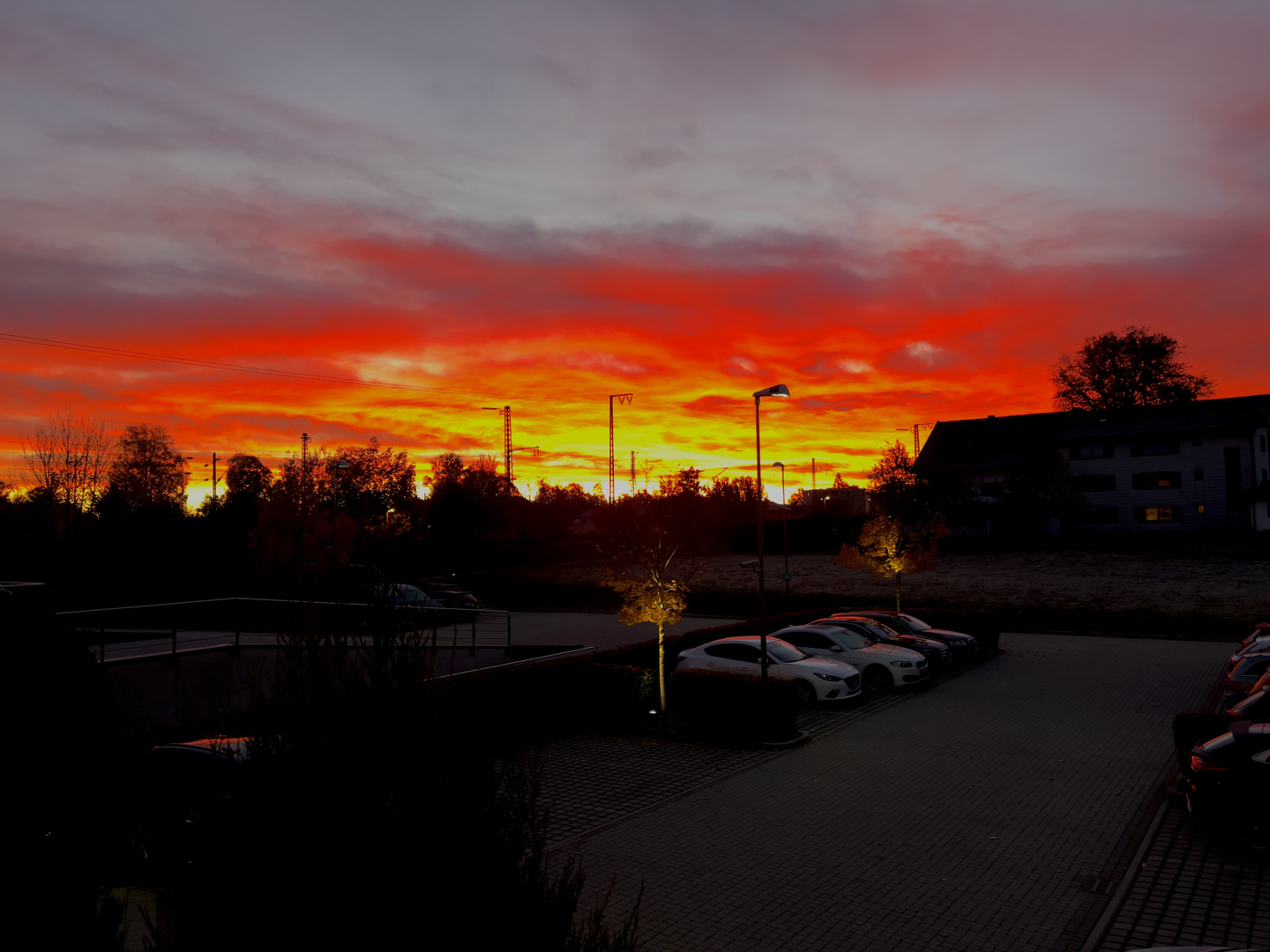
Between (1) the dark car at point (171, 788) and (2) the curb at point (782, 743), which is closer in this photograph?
(1) the dark car at point (171, 788)

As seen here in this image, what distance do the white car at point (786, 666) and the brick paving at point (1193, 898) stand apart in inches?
354

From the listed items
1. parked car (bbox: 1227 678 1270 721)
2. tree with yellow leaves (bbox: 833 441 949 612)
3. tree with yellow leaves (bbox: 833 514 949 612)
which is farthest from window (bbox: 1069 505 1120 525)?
parked car (bbox: 1227 678 1270 721)

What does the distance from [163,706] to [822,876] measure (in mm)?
17766

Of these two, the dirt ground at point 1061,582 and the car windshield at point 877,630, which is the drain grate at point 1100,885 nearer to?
the car windshield at point 877,630

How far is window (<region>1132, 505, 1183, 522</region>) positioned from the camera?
5838 cm

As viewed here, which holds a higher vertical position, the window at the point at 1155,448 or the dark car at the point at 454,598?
the window at the point at 1155,448

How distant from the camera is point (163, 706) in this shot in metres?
20.6

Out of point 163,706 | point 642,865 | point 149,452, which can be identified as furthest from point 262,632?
point 149,452

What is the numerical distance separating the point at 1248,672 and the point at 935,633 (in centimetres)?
893

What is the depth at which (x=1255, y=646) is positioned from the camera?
2000 centimetres

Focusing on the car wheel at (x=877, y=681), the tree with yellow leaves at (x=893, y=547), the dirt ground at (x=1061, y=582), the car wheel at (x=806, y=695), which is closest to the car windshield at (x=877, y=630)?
the car wheel at (x=877, y=681)

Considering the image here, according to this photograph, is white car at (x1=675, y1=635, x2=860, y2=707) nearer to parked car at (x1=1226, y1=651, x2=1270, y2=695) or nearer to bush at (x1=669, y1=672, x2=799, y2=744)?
bush at (x1=669, y1=672, x2=799, y2=744)

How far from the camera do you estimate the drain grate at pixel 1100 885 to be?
9.20 meters

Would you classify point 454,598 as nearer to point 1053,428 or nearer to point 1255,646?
point 1255,646
